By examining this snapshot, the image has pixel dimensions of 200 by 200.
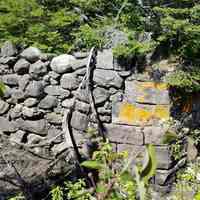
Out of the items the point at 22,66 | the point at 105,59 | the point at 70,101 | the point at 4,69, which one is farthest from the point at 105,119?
the point at 4,69

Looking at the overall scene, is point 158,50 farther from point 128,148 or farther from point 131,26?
point 128,148

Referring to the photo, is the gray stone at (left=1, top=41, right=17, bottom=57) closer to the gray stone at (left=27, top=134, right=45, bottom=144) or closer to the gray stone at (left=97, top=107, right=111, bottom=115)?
the gray stone at (left=27, top=134, right=45, bottom=144)

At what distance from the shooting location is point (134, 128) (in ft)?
15.5

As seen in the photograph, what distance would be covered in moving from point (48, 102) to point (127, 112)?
1.02 m

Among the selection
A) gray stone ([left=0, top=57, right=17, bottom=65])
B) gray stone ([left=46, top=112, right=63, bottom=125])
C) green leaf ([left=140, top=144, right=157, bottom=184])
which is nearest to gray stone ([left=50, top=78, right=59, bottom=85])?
gray stone ([left=46, top=112, right=63, bottom=125])

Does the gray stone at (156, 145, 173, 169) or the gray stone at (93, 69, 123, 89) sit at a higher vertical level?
the gray stone at (93, 69, 123, 89)

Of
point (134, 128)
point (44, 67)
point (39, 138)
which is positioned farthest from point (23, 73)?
point (134, 128)

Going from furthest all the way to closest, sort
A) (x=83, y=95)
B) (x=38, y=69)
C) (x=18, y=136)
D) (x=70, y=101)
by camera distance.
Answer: (x=18, y=136) → (x=38, y=69) → (x=70, y=101) → (x=83, y=95)

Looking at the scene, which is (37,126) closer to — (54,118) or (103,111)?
(54,118)

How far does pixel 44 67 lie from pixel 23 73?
0.37 meters

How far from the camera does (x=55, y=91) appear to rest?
205 inches

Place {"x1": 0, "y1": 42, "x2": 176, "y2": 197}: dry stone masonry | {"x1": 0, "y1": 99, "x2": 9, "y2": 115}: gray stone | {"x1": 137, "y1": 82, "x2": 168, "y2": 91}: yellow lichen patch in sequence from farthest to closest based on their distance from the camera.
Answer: {"x1": 0, "y1": 99, "x2": 9, "y2": 115}: gray stone, {"x1": 0, "y1": 42, "x2": 176, "y2": 197}: dry stone masonry, {"x1": 137, "y1": 82, "x2": 168, "y2": 91}: yellow lichen patch

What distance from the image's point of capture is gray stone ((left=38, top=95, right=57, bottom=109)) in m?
5.25

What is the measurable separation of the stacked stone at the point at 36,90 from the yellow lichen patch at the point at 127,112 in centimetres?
50
